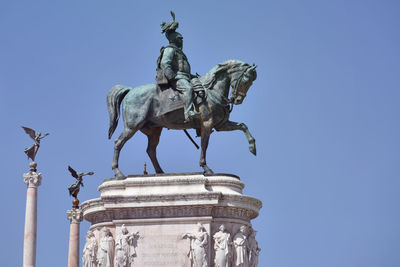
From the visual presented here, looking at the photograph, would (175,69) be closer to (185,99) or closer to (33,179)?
(185,99)

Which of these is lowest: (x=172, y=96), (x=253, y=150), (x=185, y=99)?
(x=253, y=150)

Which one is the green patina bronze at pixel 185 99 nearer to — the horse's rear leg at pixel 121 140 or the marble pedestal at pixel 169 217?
the horse's rear leg at pixel 121 140

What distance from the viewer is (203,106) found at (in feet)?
133

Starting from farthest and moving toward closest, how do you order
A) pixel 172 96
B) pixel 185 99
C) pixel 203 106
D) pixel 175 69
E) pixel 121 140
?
1. pixel 175 69
2. pixel 121 140
3. pixel 172 96
4. pixel 203 106
5. pixel 185 99

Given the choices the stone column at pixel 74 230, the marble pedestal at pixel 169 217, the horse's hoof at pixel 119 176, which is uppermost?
the stone column at pixel 74 230

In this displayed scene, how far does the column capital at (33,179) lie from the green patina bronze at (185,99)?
53.2 feet

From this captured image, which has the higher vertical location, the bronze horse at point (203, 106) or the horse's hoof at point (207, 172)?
the bronze horse at point (203, 106)

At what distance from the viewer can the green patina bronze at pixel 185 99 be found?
40.5 metres

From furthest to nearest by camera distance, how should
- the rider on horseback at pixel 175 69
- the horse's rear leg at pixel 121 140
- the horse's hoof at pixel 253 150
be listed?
the horse's hoof at pixel 253 150 < the horse's rear leg at pixel 121 140 < the rider on horseback at pixel 175 69

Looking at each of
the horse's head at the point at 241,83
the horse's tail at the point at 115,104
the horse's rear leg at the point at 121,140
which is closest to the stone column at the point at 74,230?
the horse's tail at the point at 115,104

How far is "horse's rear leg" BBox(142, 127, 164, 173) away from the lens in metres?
41.9

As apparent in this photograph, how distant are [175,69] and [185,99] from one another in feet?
4.75

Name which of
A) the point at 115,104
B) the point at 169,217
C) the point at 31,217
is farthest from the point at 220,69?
the point at 31,217

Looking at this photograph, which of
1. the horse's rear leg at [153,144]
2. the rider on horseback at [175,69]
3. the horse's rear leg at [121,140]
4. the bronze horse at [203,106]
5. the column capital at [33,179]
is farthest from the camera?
the column capital at [33,179]
